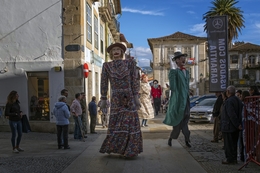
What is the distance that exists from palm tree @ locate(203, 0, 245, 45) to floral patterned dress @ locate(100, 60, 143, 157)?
39.5m

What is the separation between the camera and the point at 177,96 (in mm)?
7938

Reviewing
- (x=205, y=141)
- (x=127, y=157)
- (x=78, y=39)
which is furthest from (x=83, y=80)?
(x=127, y=157)

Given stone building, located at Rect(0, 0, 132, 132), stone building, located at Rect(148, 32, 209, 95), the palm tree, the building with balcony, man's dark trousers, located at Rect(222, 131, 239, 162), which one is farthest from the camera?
the building with balcony

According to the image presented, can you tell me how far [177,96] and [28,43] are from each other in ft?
22.3

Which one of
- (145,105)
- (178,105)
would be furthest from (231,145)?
(145,105)

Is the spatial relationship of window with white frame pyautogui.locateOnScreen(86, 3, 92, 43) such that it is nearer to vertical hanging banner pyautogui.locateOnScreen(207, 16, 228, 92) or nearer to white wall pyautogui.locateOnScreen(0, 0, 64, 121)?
white wall pyautogui.locateOnScreen(0, 0, 64, 121)

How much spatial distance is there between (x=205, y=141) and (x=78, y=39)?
588 centimetres

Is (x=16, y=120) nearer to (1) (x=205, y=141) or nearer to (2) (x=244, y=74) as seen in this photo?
(1) (x=205, y=141)

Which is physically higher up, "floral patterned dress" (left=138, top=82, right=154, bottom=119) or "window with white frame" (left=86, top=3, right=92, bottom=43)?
"window with white frame" (left=86, top=3, right=92, bottom=43)

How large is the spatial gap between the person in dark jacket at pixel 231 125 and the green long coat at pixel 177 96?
172cm

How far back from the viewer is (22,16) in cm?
1230

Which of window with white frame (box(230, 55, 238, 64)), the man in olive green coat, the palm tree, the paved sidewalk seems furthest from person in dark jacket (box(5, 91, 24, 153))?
window with white frame (box(230, 55, 238, 64))

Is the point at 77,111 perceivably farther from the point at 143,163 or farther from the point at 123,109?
the point at 143,163

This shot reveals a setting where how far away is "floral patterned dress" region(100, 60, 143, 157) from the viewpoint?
662 cm
